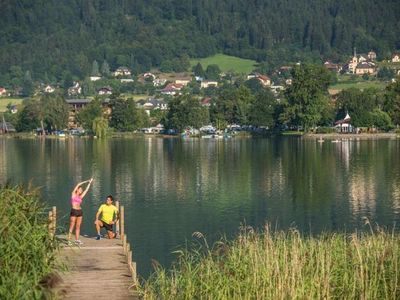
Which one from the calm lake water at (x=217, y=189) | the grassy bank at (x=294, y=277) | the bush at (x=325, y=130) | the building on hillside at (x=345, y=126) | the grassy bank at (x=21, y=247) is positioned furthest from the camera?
the building on hillside at (x=345, y=126)

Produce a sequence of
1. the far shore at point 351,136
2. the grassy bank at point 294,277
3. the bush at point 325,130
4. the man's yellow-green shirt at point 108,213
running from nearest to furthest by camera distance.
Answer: the grassy bank at point 294,277
the man's yellow-green shirt at point 108,213
the far shore at point 351,136
the bush at point 325,130

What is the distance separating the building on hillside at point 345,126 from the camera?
15050 centimetres

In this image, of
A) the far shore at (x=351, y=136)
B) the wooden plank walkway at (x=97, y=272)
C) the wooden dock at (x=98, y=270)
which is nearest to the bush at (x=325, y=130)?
the far shore at (x=351, y=136)

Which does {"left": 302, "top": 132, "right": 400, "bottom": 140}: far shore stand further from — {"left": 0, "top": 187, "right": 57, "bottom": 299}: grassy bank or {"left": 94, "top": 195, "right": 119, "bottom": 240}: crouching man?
{"left": 0, "top": 187, "right": 57, "bottom": 299}: grassy bank

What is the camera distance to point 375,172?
67.4m

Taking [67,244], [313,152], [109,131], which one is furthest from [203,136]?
[67,244]

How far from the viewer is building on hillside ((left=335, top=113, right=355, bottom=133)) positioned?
494 ft

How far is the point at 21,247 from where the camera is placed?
1697 cm

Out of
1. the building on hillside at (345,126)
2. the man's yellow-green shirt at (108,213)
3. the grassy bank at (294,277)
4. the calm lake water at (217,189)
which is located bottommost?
the calm lake water at (217,189)

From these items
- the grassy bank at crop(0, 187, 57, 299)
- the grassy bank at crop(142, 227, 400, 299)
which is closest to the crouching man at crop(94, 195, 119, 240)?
the grassy bank at crop(142, 227, 400, 299)

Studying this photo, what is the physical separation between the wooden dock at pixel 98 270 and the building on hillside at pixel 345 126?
127m

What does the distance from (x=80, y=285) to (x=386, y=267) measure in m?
6.52

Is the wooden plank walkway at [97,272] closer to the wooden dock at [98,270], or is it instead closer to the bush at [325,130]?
the wooden dock at [98,270]

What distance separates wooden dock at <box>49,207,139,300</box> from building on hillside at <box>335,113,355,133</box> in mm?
126772
